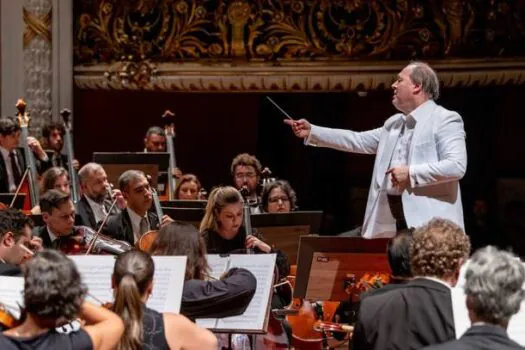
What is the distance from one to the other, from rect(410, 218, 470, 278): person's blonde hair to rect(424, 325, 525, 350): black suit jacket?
0.72 meters

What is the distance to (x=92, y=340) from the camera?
392cm

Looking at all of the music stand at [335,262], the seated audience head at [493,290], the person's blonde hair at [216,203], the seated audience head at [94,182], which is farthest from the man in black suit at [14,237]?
the seated audience head at [94,182]

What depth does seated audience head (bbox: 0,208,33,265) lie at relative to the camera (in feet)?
16.2

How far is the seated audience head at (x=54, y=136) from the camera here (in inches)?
363

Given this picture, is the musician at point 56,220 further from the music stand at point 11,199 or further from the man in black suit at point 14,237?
the man in black suit at point 14,237

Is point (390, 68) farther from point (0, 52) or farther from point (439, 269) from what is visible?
point (439, 269)

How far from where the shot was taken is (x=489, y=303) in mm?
3395

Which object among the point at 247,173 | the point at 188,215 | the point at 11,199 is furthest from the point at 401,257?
the point at 247,173

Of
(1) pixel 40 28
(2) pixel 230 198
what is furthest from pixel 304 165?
(2) pixel 230 198

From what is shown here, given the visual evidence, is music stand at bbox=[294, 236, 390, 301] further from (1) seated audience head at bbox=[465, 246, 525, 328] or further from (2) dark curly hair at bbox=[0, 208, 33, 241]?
(1) seated audience head at bbox=[465, 246, 525, 328]

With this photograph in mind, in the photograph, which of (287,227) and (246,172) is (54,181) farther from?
(287,227)

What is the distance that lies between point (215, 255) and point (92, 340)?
1821 millimetres

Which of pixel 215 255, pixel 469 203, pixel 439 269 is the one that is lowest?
pixel 469 203

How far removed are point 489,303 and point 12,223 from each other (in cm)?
224
